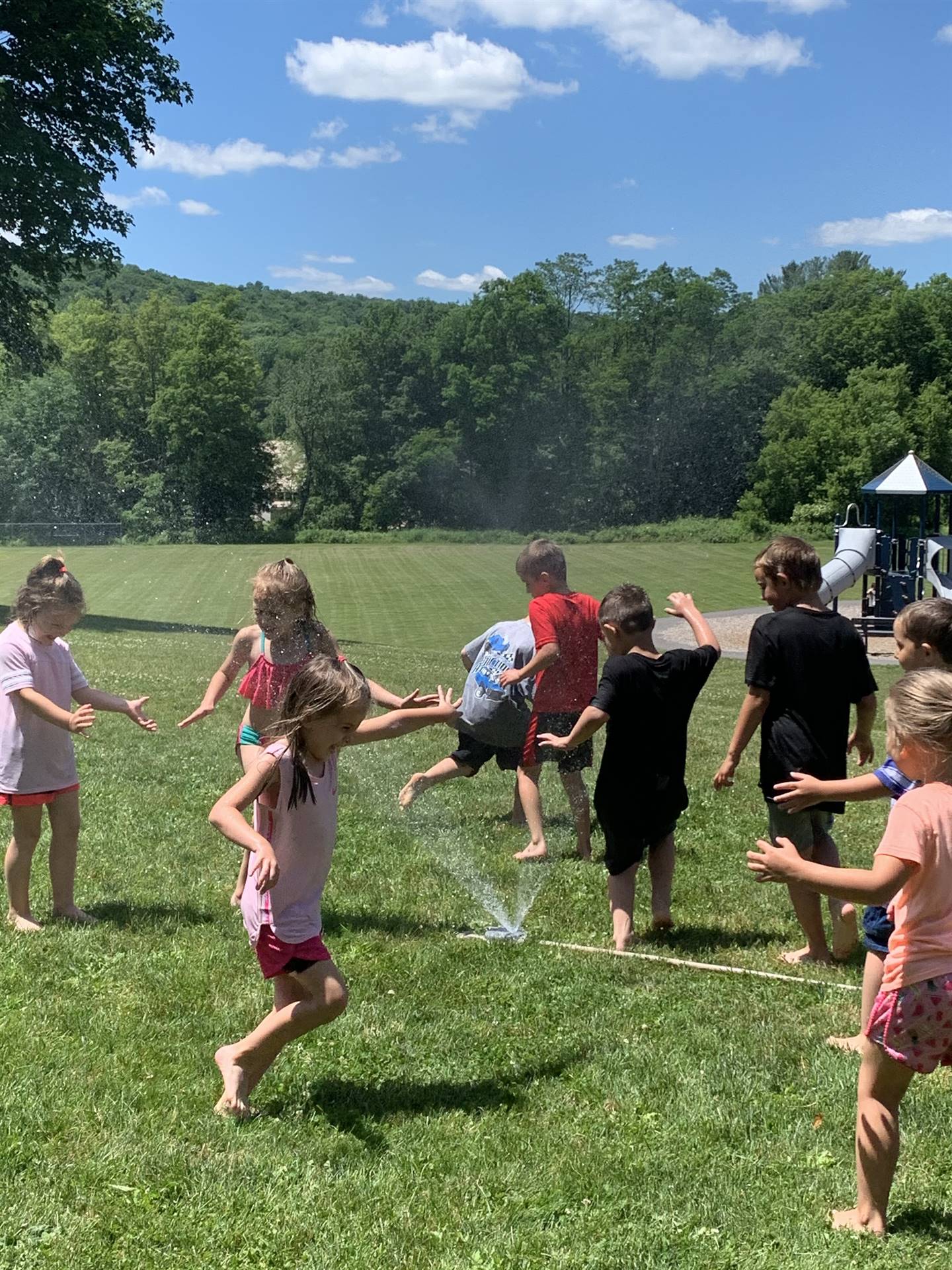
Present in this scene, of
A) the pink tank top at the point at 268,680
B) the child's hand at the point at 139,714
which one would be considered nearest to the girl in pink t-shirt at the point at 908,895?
the pink tank top at the point at 268,680

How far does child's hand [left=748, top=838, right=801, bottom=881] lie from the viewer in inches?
125

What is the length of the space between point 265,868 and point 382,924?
265 centimetres

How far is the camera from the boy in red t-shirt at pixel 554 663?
276 inches

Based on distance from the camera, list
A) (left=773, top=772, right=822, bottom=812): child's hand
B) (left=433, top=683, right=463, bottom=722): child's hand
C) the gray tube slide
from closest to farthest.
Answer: (left=773, top=772, right=822, bottom=812): child's hand
(left=433, top=683, right=463, bottom=722): child's hand
the gray tube slide

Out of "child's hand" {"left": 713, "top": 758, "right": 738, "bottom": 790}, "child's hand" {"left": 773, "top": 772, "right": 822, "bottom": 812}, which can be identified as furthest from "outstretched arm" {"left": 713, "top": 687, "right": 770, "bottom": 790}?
"child's hand" {"left": 773, "top": 772, "right": 822, "bottom": 812}

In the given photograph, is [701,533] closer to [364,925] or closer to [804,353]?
[804,353]

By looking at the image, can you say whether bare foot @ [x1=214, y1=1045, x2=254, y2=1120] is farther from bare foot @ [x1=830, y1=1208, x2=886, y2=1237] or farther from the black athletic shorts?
the black athletic shorts

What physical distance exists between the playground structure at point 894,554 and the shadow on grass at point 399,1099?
20216 millimetres

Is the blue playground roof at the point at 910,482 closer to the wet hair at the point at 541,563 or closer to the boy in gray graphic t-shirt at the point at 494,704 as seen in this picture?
the boy in gray graphic t-shirt at the point at 494,704

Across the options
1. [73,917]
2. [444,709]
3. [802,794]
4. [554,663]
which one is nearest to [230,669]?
[73,917]

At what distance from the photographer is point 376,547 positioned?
49.1m

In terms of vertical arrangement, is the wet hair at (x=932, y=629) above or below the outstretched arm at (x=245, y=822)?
above

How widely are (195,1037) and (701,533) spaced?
57161mm

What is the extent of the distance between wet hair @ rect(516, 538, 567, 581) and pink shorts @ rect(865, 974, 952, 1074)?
4079mm
